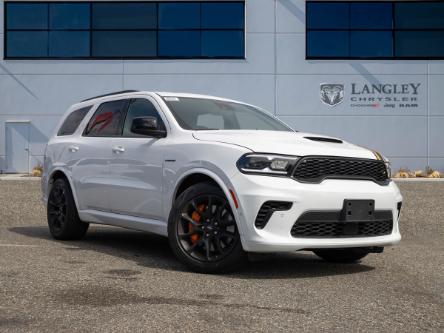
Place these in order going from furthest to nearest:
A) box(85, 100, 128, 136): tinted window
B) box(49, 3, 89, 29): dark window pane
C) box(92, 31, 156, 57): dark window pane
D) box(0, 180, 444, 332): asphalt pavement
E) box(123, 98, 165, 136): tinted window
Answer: box(49, 3, 89, 29): dark window pane, box(92, 31, 156, 57): dark window pane, box(85, 100, 128, 136): tinted window, box(123, 98, 165, 136): tinted window, box(0, 180, 444, 332): asphalt pavement

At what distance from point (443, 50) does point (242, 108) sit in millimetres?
20340

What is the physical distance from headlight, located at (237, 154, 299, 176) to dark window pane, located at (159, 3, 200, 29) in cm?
2095

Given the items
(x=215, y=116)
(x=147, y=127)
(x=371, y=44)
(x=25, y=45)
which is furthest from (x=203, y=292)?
(x=25, y=45)

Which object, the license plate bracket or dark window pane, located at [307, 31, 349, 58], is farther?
dark window pane, located at [307, 31, 349, 58]

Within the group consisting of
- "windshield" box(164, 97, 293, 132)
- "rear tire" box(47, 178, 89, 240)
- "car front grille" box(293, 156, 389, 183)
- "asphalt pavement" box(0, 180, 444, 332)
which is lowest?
"asphalt pavement" box(0, 180, 444, 332)

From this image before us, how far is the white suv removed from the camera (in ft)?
17.8

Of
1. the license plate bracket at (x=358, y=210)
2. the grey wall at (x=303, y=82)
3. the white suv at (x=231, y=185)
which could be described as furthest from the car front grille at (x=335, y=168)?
the grey wall at (x=303, y=82)

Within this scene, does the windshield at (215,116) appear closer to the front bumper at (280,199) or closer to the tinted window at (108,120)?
the tinted window at (108,120)

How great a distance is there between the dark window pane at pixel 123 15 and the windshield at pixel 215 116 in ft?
63.4

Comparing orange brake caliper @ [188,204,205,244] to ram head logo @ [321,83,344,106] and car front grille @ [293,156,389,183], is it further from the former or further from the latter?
ram head logo @ [321,83,344,106]

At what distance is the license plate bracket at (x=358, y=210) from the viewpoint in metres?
5.56

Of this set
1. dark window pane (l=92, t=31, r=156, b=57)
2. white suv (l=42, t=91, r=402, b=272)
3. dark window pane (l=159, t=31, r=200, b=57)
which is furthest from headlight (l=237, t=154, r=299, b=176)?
dark window pane (l=92, t=31, r=156, b=57)

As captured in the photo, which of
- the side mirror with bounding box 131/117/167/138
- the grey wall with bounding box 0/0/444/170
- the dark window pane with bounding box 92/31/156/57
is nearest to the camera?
the side mirror with bounding box 131/117/167/138

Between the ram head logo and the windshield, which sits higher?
the ram head logo
